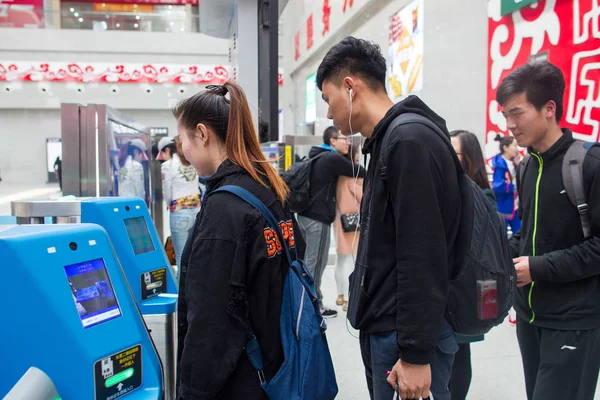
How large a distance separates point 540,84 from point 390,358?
114 cm

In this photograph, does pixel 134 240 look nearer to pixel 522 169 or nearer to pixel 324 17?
pixel 522 169

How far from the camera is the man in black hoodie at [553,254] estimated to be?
158cm

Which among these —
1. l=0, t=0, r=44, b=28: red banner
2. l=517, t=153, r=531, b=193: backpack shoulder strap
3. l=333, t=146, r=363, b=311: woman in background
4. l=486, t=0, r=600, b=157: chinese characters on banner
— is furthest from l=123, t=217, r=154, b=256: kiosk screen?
l=0, t=0, r=44, b=28: red banner

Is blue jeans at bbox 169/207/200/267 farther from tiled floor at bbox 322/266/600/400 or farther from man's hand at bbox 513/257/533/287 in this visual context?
man's hand at bbox 513/257/533/287

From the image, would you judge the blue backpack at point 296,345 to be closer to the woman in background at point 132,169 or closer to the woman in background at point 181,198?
the woman in background at point 132,169

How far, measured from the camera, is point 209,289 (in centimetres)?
122

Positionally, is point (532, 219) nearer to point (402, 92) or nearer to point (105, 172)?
point (105, 172)

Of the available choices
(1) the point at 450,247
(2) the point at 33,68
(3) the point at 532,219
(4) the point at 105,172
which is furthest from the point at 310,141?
(2) the point at 33,68

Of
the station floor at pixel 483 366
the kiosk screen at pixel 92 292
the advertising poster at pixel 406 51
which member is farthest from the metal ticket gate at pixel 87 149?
the advertising poster at pixel 406 51

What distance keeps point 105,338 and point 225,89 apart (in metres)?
0.81

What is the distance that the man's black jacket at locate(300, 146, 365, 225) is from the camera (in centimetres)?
392

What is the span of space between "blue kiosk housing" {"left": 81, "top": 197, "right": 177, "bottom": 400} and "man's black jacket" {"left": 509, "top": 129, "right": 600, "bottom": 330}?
136 cm

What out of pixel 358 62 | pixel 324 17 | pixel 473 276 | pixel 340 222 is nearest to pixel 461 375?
pixel 473 276

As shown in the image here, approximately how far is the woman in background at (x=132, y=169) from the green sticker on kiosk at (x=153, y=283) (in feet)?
3.83
